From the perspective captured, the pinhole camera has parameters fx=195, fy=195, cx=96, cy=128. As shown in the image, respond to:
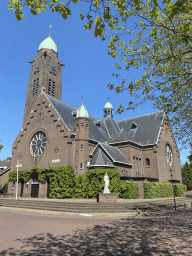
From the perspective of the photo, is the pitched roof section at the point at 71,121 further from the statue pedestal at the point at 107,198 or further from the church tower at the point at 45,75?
the statue pedestal at the point at 107,198

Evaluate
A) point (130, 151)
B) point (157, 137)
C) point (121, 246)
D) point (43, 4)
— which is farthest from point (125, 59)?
point (157, 137)

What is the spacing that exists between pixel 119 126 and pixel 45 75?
22.8 m

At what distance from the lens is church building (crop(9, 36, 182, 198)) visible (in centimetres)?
3072

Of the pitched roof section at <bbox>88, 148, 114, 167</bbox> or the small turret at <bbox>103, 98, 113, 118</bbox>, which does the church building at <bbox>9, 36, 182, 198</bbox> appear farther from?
the small turret at <bbox>103, 98, 113, 118</bbox>

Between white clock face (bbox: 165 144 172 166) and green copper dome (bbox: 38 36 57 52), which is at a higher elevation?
green copper dome (bbox: 38 36 57 52)

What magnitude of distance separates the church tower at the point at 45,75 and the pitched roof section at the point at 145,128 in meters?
20.4

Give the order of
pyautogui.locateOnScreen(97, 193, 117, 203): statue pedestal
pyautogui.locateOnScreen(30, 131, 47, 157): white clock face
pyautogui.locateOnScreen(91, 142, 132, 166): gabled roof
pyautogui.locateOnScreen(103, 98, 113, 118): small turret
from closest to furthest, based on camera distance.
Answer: pyautogui.locateOnScreen(97, 193, 117, 203): statue pedestal < pyautogui.locateOnScreen(91, 142, 132, 166): gabled roof < pyautogui.locateOnScreen(30, 131, 47, 157): white clock face < pyautogui.locateOnScreen(103, 98, 113, 118): small turret

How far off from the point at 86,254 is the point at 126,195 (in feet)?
72.9

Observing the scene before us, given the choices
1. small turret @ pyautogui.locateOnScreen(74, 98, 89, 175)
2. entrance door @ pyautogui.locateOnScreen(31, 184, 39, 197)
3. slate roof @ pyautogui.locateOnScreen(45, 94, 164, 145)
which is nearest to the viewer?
small turret @ pyautogui.locateOnScreen(74, 98, 89, 175)

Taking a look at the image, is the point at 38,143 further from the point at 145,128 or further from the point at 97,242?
the point at 97,242

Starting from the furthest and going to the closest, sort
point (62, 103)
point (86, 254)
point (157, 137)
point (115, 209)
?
point (62, 103) < point (157, 137) < point (115, 209) < point (86, 254)

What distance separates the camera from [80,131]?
1251 inches

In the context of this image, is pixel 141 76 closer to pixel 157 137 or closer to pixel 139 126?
pixel 157 137

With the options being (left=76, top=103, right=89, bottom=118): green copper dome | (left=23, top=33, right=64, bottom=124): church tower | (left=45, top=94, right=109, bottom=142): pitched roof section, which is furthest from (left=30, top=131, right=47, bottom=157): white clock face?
(left=23, top=33, right=64, bottom=124): church tower
